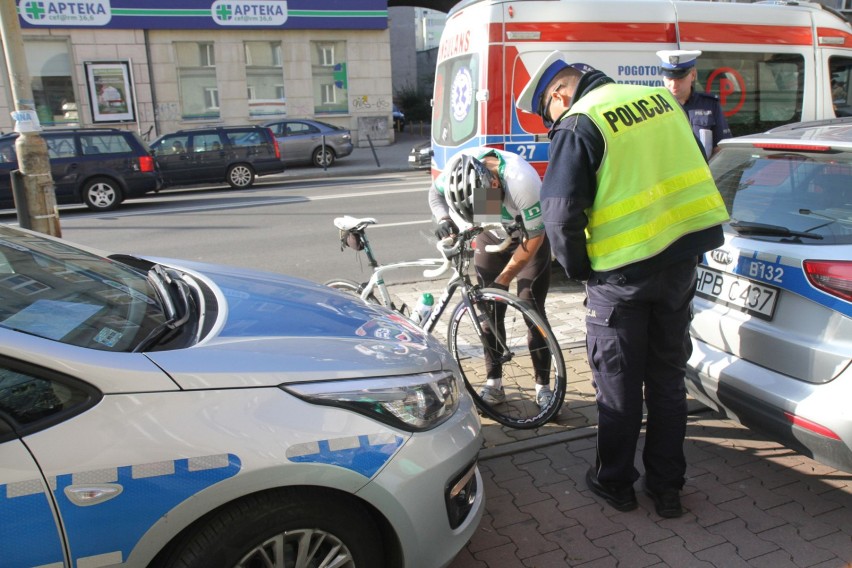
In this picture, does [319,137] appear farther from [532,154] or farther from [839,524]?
[839,524]

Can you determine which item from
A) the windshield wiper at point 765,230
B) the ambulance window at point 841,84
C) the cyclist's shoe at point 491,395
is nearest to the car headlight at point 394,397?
the cyclist's shoe at point 491,395

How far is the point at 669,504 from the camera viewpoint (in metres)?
2.96

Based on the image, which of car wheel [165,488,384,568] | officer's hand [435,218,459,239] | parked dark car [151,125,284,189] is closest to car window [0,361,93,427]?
car wheel [165,488,384,568]

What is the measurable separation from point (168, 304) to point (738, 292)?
2453 millimetres

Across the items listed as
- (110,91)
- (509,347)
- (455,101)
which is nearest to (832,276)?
(509,347)

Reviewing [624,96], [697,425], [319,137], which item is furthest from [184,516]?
[319,137]

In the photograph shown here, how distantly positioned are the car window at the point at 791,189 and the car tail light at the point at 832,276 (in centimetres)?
14

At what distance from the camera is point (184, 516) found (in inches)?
73.0

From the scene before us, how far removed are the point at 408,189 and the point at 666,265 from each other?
39.1 ft

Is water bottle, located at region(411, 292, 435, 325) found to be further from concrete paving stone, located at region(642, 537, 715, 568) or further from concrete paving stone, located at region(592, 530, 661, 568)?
concrete paving stone, located at region(642, 537, 715, 568)

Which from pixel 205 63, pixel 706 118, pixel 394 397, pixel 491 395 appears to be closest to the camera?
pixel 394 397

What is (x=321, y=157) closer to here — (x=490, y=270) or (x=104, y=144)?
(x=104, y=144)

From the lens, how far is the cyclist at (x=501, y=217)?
3.56m

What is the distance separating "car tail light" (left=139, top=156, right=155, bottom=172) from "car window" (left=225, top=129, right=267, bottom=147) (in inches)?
103
